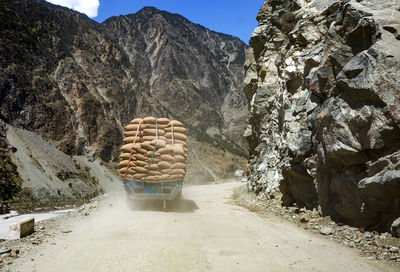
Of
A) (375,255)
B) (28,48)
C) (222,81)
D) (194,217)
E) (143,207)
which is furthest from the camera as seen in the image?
(222,81)

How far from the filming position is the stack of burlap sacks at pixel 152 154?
10.8 metres

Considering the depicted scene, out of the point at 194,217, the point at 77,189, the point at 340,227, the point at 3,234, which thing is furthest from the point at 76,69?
the point at 340,227

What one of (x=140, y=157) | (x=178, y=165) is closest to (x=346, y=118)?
(x=178, y=165)

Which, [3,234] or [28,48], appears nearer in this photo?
[3,234]

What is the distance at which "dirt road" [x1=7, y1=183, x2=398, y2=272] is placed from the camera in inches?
206

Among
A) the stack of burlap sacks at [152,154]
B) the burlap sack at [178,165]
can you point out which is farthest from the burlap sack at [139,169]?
the burlap sack at [178,165]

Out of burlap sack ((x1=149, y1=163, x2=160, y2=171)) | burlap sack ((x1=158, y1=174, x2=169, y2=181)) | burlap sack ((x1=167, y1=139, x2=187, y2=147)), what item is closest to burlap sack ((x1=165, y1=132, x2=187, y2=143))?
burlap sack ((x1=167, y1=139, x2=187, y2=147))

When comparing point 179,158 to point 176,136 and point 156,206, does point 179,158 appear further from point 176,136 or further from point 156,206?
point 156,206

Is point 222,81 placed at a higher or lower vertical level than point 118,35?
lower

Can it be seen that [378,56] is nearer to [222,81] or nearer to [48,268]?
[48,268]

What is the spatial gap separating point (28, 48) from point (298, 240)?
5986 centimetres

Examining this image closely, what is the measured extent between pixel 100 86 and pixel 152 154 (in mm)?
55607

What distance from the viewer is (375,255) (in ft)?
18.6

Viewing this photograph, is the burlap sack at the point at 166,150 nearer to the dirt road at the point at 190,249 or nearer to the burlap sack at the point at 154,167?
the burlap sack at the point at 154,167
